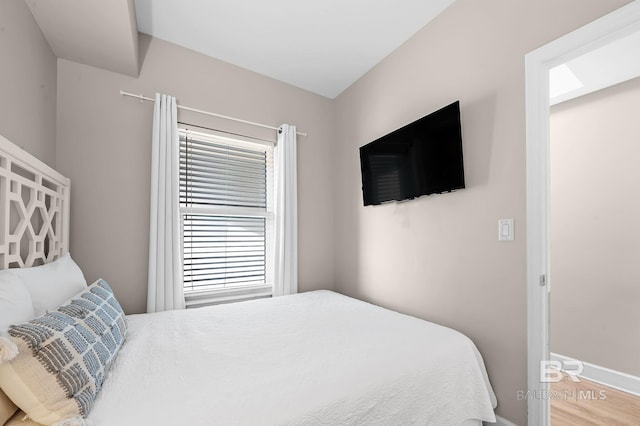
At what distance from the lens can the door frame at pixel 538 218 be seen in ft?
4.65

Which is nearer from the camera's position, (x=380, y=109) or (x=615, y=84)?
(x=615, y=84)

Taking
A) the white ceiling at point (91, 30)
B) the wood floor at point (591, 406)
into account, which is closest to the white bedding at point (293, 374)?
the wood floor at point (591, 406)

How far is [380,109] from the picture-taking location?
8.28 feet

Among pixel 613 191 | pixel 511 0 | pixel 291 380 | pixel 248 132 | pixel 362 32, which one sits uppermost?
pixel 362 32

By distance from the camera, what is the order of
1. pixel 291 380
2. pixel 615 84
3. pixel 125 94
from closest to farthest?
pixel 291 380 → pixel 125 94 → pixel 615 84

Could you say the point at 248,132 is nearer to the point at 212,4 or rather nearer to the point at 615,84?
the point at 212,4

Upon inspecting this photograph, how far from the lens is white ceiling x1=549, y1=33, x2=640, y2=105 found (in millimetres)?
1893

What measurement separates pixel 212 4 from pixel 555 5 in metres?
2.04

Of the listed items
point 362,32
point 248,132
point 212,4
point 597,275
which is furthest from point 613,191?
point 212,4

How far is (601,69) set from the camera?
6.96ft

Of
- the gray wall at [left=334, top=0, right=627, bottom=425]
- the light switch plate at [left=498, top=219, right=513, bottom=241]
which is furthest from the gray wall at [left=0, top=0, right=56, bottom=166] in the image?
the light switch plate at [left=498, top=219, right=513, bottom=241]

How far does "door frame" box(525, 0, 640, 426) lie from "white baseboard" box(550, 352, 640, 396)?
4.37 feet

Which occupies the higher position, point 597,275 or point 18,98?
point 18,98

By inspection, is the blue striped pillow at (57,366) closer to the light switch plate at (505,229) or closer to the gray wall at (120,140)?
the gray wall at (120,140)
